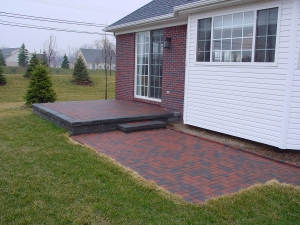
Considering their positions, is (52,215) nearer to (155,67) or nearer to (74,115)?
(74,115)

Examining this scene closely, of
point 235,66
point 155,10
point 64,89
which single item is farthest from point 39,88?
point 64,89

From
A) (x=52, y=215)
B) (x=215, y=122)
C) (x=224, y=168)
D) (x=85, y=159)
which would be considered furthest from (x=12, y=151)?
(x=215, y=122)

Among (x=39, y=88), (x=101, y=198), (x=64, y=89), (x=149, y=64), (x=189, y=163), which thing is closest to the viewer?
(x=101, y=198)

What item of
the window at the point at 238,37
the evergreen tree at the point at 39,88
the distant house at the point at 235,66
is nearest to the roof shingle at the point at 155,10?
the distant house at the point at 235,66

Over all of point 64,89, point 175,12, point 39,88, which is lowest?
point 64,89

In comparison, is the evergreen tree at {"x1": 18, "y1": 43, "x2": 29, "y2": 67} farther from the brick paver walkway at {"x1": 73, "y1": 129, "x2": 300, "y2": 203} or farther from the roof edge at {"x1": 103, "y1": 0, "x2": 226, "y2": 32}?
the brick paver walkway at {"x1": 73, "y1": 129, "x2": 300, "y2": 203}

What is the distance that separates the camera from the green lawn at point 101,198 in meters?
2.91

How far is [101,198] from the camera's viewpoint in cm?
329

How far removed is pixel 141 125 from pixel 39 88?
22.1 ft

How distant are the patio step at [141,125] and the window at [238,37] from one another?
1.86 meters

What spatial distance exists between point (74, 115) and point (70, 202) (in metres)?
4.08

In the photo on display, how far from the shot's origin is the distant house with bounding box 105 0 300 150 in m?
5.05

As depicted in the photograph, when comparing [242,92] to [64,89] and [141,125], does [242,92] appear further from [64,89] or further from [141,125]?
[64,89]

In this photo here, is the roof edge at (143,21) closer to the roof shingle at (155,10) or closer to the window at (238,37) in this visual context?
the roof shingle at (155,10)
